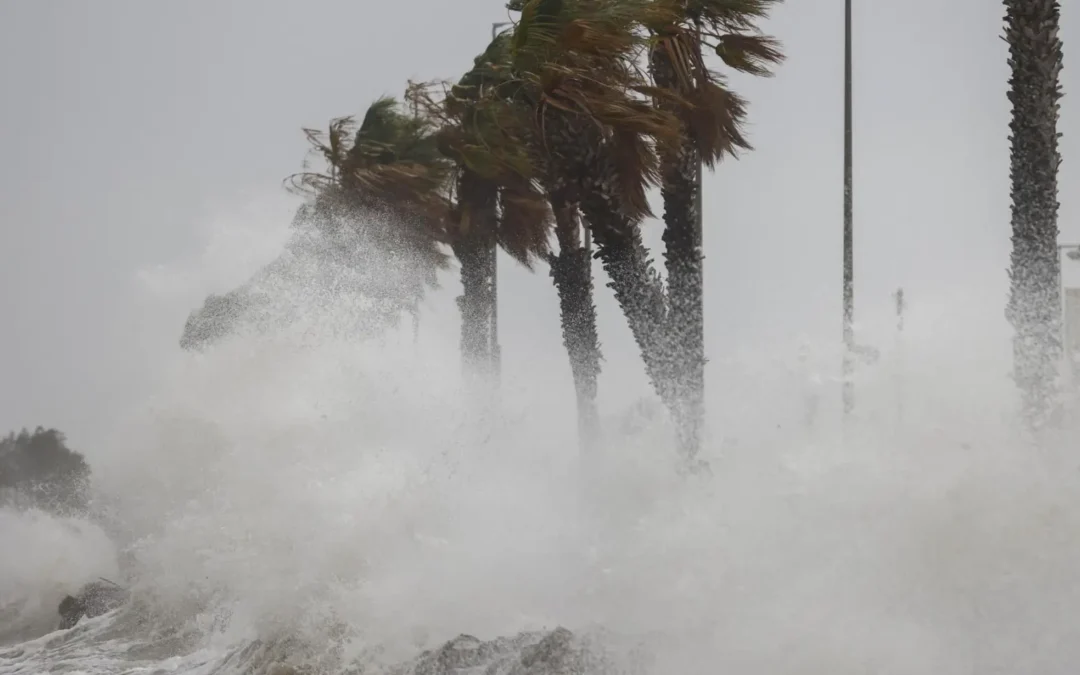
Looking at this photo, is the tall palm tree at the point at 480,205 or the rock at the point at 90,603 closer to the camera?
the rock at the point at 90,603

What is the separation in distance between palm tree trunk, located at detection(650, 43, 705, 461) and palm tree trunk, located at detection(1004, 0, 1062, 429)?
15.1 feet

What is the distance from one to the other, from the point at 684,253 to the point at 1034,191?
16.3 ft

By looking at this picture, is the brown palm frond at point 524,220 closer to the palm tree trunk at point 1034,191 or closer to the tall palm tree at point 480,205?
the tall palm tree at point 480,205

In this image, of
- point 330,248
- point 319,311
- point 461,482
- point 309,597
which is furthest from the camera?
point 330,248

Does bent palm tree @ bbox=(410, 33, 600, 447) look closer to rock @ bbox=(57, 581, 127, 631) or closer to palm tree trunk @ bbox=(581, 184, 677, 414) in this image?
palm tree trunk @ bbox=(581, 184, 677, 414)

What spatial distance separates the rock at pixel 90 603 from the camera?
1780cm

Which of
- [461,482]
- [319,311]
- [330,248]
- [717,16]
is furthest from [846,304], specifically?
[330,248]

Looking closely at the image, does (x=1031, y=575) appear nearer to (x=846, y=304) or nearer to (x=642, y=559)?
(x=642, y=559)

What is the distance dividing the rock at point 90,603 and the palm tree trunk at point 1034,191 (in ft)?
38.2

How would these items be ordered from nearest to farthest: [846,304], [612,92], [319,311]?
[612,92] → [846,304] → [319,311]

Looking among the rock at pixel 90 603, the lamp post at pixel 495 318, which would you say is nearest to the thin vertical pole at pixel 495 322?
the lamp post at pixel 495 318

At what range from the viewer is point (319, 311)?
2628 centimetres

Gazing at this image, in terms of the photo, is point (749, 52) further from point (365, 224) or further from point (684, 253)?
point (365, 224)

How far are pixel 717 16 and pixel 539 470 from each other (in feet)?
20.9
